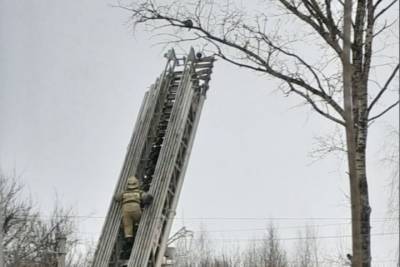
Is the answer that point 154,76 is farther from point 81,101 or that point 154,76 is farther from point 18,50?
point 18,50

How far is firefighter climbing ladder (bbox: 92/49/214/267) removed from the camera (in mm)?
2205

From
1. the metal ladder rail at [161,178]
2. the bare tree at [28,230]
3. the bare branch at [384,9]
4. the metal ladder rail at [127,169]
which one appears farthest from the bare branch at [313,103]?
the bare tree at [28,230]

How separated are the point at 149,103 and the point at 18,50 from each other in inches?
30.0

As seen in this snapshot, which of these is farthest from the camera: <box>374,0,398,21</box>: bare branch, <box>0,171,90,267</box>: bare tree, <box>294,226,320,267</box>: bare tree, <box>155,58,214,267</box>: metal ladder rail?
<box>155,58,214,267</box>: metal ladder rail

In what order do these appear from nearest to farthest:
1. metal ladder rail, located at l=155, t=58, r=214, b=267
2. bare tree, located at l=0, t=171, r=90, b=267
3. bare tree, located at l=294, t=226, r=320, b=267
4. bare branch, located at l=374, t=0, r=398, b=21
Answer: bare branch, located at l=374, t=0, r=398, b=21 → bare tree, located at l=0, t=171, r=90, b=267 → bare tree, located at l=294, t=226, r=320, b=267 → metal ladder rail, located at l=155, t=58, r=214, b=267

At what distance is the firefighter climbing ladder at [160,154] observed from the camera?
2205 millimetres

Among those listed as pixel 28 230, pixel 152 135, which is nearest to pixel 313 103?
pixel 152 135

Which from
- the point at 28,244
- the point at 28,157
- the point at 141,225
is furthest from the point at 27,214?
the point at 141,225

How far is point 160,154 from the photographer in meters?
2.29

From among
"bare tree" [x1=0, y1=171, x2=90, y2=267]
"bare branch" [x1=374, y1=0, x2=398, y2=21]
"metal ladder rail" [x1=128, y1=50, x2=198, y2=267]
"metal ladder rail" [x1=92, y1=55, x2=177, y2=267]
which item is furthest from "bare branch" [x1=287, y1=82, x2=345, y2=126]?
"bare tree" [x1=0, y1=171, x2=90, y2=267]

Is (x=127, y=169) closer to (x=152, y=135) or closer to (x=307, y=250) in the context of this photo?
(x=152, y=135)

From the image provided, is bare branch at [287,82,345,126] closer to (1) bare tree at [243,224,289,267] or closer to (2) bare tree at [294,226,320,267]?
(2) bare tree at [294,226,320,267]

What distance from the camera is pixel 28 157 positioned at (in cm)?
192

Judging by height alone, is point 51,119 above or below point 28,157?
above
